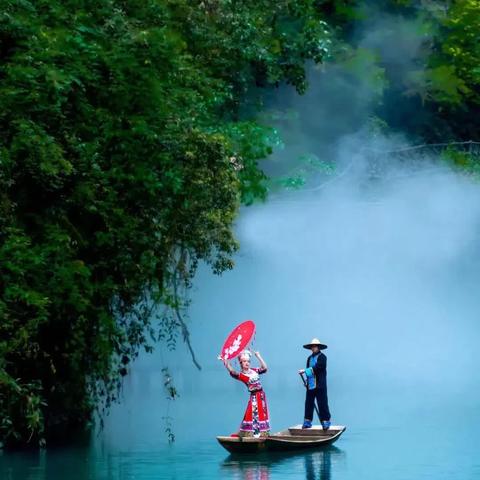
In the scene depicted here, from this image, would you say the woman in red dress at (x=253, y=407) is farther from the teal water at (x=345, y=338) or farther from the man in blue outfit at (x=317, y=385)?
the man in blue outfit at (x=317, y=385)

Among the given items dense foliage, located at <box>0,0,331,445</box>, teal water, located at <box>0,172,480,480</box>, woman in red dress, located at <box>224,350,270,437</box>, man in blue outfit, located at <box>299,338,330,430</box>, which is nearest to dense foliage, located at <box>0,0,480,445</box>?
dense foliage, located at <box>0,0,331,445</box>

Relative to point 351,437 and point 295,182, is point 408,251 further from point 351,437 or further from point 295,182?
point 351,437

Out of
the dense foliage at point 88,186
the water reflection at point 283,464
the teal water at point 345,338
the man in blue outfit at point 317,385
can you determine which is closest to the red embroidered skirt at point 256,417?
the water reflection at point 283,464

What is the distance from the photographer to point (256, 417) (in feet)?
87.7

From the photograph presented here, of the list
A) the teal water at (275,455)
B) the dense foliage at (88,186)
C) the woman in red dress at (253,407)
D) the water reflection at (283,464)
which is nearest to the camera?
the dense foliage at (88,186)

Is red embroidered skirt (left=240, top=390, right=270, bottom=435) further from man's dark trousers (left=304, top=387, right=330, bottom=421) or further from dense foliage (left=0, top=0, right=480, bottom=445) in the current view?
dense foliage (left=0, top=0, right=480, bottom=445)

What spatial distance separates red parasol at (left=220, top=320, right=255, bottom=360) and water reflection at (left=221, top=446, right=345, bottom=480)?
1.70m

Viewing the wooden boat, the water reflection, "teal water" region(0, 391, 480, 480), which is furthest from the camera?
the wooden boat

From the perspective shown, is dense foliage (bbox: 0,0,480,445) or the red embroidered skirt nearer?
dense foliage (bbox: 0,0,480,445)

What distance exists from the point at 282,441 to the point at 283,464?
116cm

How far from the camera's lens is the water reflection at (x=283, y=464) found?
23719 mm

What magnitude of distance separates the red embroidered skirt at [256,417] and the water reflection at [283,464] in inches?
17.2

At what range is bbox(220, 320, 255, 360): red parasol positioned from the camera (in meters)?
26.3

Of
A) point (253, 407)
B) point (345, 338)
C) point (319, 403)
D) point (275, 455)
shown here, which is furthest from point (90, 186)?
point (345, 338)
